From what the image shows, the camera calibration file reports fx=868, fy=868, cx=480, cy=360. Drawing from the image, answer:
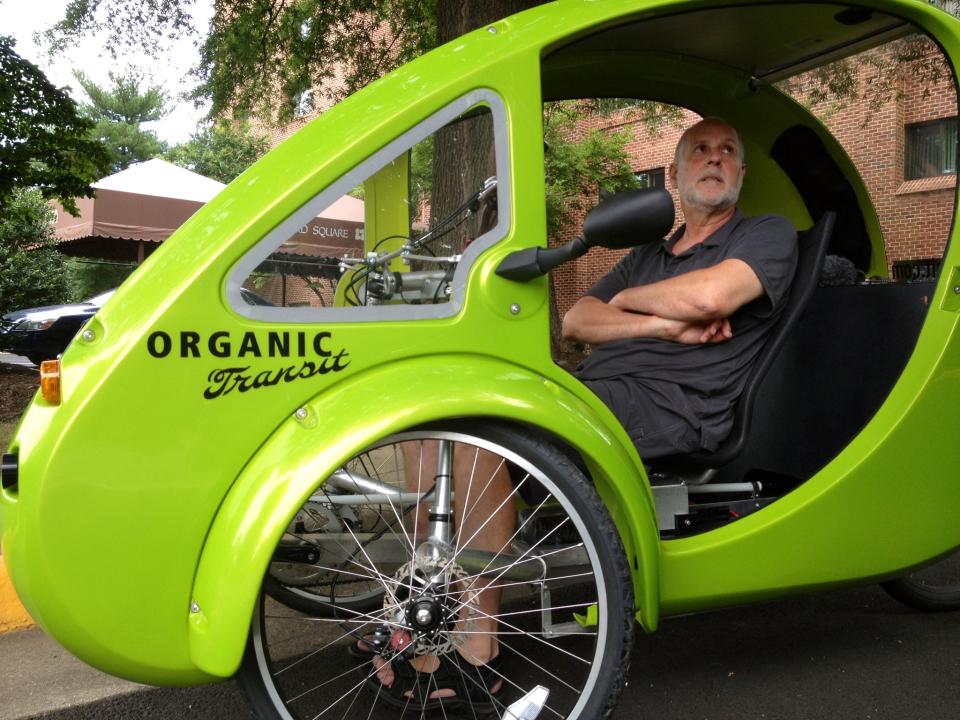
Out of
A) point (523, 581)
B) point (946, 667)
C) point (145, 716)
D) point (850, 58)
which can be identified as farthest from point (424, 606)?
point (850, 58)

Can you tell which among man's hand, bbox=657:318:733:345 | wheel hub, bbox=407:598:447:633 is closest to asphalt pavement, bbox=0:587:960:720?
wheel hub, bbox=407:598:447:633

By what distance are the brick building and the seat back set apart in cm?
38

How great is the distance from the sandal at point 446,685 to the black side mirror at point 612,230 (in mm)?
1012

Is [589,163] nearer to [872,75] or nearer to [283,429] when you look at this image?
[872,75]

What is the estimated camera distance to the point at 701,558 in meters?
2.29

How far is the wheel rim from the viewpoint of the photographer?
2.01 metres

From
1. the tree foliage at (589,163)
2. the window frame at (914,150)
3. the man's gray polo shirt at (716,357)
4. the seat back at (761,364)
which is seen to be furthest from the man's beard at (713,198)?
the tree foliage at (589,163)

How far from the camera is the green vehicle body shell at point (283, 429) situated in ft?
5.79

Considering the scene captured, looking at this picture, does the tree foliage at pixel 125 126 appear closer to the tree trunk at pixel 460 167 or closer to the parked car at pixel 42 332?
the parked car at pixel 42 332

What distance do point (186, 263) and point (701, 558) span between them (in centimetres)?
148

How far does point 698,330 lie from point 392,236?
0.97 metres

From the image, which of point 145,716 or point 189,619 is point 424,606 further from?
point 145,716

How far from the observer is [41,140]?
308 inches

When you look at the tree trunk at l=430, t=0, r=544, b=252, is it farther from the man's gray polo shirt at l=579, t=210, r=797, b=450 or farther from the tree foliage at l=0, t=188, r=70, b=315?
the tree foliage at l=0, t=188, r=70, b=315
